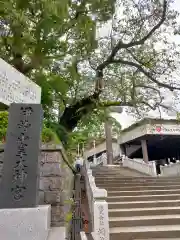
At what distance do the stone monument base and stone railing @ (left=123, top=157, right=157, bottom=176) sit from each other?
961cm

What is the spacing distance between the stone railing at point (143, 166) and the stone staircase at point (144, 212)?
385 centimetres

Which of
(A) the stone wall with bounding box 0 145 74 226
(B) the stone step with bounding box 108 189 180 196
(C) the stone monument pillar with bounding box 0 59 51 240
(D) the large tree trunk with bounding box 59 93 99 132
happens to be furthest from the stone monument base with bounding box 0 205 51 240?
(D) the large tree trunk with bounding box 59 93 99 132

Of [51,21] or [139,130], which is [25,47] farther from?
[139,130]

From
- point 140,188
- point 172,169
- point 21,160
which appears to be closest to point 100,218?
point 21,160

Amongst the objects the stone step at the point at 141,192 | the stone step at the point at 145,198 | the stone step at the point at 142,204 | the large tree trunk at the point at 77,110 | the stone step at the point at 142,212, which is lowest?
the stone step at the point at 142,212

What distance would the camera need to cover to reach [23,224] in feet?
6.95

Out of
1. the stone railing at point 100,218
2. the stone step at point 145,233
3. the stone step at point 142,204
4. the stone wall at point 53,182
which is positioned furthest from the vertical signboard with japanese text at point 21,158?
the stone step at point 142,204

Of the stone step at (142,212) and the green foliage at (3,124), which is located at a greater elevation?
the green foliage at (3,124)

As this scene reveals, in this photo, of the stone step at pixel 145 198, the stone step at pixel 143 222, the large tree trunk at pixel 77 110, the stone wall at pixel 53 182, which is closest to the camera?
the stone wall at pixel 53 182

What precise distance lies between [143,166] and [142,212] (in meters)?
6.88

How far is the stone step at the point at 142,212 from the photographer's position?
4.82 m

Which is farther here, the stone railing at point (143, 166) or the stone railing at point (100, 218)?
the stone railing at point (143, 166)

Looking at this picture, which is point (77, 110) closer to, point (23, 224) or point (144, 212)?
point (144, 212)

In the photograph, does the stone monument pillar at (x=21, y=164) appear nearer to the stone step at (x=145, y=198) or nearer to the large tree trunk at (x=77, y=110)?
the stone step at (x=145, y=198)
